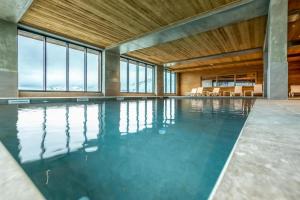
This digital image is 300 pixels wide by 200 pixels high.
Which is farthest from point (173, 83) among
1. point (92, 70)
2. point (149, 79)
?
point (92, 70)

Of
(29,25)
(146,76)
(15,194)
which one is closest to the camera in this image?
(15,194)

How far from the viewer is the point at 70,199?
0.72 m

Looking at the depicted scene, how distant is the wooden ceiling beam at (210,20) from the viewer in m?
4.79

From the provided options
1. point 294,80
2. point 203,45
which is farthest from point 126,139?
point 294,80

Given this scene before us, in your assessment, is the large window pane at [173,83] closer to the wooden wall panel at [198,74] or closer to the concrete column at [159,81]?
the wooden wall panel at [198,74]

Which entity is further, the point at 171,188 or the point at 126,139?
the point at 126,139

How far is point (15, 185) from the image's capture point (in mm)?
574

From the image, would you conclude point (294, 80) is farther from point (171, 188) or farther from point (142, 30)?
point (171, 188)

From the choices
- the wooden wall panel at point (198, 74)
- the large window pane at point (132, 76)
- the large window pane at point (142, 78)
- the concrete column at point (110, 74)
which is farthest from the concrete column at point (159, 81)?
the concrete column at point (110, 74)

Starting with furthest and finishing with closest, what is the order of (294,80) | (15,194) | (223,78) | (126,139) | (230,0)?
(223,78) < (294,80) < (230,0) < (126,139) < (15,194)

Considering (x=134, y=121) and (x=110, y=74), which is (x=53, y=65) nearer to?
(x=110, y=74)

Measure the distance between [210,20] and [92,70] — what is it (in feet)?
22.5

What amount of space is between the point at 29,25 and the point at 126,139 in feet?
24.7

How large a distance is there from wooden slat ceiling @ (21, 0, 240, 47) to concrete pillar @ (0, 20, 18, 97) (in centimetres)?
62
